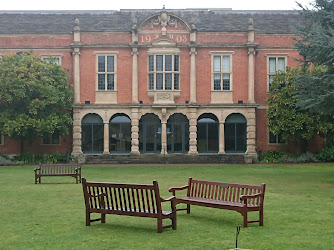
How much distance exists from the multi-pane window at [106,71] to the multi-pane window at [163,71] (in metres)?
2.72

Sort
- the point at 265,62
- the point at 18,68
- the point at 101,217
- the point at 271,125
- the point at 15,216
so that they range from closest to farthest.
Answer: the point at 101,217, the point at 15,216, the point at 18,68, the point at 271,125, the point at 265,62

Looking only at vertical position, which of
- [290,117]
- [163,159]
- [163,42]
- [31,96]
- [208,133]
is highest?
[163,42]

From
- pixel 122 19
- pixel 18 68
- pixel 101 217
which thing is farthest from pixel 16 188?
pixel 122 19

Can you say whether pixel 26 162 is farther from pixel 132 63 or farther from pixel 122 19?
pixel 122 19

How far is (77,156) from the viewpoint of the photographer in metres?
37.6

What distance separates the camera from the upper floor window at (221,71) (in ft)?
127

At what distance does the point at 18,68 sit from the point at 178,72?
11272 mm

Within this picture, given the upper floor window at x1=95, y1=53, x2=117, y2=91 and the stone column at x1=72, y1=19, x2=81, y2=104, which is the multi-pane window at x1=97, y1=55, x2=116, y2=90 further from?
the stone column at x1=72, y1=19, x2=81, y2=104

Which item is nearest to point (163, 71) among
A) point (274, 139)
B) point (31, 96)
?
point (31, 96)

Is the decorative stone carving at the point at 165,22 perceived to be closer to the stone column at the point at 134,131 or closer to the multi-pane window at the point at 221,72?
the multi-pane window at the point at 221,72

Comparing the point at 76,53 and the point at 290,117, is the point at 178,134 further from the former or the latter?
the point at 76,53

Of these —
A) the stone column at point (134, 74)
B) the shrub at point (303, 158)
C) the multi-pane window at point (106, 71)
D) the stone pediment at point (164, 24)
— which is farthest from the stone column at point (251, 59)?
the multi-pane window at point (106, 71)

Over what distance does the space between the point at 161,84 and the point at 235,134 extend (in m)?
6.55

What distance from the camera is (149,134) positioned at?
38438 mm
